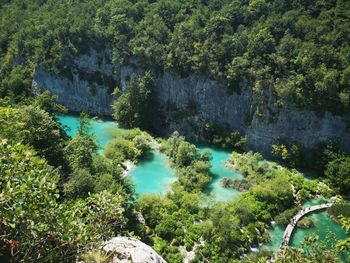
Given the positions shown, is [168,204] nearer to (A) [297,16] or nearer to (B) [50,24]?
(A) [297,16]

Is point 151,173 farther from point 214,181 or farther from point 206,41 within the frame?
point 206,41

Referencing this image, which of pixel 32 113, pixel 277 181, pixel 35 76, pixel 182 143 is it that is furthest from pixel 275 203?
pixel 35 76

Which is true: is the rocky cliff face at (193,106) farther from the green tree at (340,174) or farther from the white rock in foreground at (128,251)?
the white rock in foreground at (128,251)

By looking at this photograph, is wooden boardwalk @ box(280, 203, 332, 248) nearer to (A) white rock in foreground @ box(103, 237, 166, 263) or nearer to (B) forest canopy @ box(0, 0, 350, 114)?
(B) forest canopy @ box(0, 0, 350, 114)

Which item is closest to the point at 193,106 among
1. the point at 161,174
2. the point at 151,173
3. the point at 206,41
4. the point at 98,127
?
the point at 206,41

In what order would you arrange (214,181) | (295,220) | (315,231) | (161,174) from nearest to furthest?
(315,231), (295,220), (214,181), (161,174)

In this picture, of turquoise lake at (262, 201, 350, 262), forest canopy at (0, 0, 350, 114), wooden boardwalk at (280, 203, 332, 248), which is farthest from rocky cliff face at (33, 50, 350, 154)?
turquoise lake at (262, 201, 350, 262)
